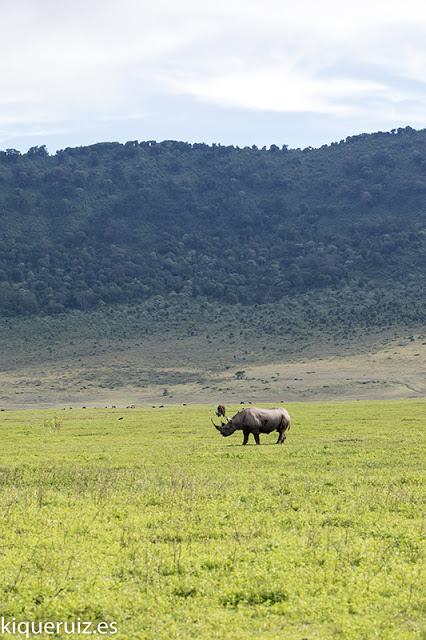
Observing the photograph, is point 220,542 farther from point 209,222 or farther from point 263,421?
point 209,222

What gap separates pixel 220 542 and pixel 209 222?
11745 centimetres

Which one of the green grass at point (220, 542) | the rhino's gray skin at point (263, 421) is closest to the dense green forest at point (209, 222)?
the rhino's gray skin at point (263, 421)

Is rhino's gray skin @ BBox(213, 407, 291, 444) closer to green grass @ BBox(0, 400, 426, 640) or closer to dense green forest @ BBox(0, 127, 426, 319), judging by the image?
green grass @ BBox(0, 400, 426, 640)

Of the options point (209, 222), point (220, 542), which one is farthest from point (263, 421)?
point (209, 222)

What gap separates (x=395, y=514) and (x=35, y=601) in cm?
727

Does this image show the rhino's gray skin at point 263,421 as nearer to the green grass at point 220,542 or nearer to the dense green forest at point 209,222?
the green grass at point 220,542

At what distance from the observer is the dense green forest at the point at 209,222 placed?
107625 millimetres

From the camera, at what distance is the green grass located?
9992 mm

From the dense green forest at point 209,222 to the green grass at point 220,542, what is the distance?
78359mm

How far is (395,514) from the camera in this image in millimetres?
15531

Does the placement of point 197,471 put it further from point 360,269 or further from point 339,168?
point 339,168

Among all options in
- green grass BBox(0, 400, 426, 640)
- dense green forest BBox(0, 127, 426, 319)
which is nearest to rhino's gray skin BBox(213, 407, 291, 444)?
green grass BBox(0, 400, 426, 640)

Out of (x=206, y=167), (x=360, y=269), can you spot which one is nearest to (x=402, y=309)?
(x=360, y=269)

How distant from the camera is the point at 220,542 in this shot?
43.7 feet
